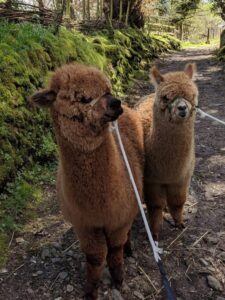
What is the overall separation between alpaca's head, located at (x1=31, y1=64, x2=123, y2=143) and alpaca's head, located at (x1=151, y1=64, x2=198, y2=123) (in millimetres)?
858

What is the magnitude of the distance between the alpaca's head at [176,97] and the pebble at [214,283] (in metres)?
1.41

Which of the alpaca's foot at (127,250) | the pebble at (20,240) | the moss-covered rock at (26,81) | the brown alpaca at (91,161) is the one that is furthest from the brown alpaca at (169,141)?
the moss-covered rock at (26,81)

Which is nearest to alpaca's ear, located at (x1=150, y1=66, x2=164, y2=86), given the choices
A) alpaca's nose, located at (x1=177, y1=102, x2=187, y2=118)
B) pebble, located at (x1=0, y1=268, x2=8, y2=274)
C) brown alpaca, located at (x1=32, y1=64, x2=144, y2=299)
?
alpaca's nose, located at (x1=177, y1=102, x2=187, y2=118)

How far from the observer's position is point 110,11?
567 inches

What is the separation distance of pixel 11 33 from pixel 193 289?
4.72m

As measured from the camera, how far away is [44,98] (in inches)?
98.4

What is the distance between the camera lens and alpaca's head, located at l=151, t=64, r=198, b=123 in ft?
10.3

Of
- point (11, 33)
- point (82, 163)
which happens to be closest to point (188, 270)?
point (82, 163)

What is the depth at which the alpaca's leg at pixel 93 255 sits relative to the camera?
2.91m

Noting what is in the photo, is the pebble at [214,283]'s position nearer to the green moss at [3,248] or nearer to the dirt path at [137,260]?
the dirt path at [137,260]

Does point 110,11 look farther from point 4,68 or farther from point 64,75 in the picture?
point 64,75

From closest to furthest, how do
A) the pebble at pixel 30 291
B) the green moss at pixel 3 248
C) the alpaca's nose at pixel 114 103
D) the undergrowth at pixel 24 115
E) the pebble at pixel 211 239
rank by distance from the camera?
1. the alpaca's nose at pixel 114 103
2. the pebble at pixel 30 291
3. the green moss at pixel 3 248
4. the pebble at pixel 211 239
5. the undergrowth at pixel 24 115

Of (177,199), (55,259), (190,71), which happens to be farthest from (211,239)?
(190,71)

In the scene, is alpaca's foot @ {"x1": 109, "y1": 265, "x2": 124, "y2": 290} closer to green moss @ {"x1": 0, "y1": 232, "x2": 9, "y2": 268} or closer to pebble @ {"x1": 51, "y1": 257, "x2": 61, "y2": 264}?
pebble @ {"x1": 51, "y1": 257, "x2": 61, "y2": 264}
